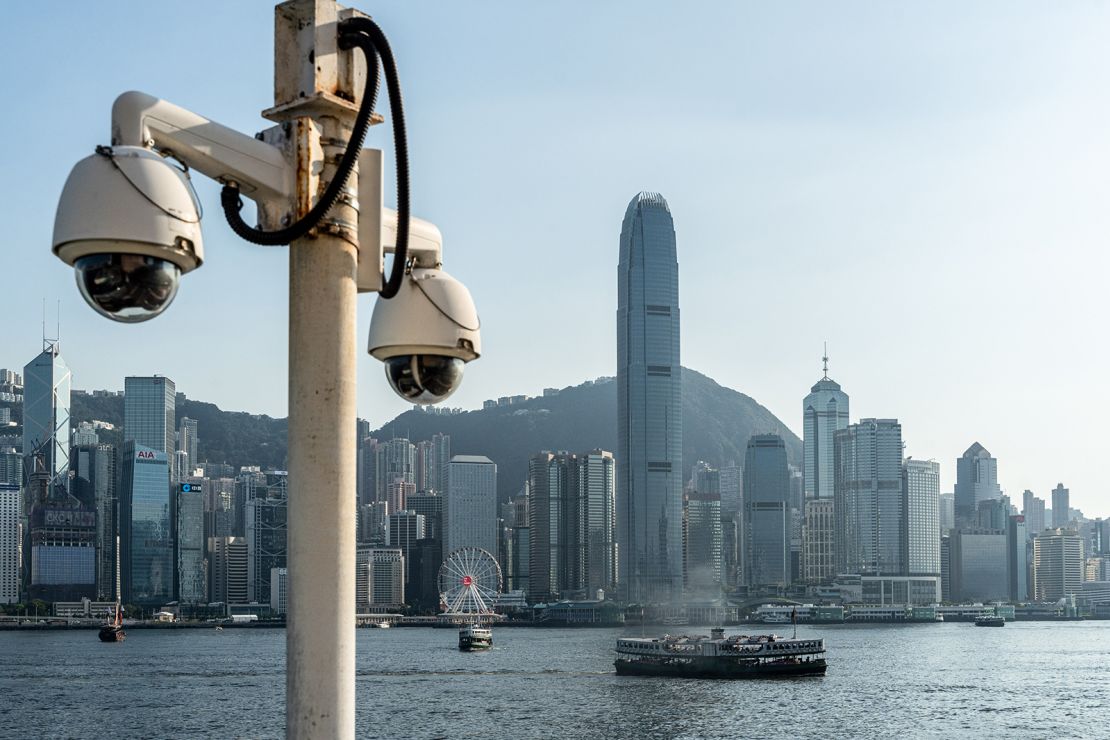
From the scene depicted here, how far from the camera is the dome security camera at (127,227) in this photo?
15.2ft

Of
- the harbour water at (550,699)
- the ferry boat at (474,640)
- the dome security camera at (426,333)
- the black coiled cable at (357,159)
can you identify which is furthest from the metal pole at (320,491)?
the ferry boat at (474,640)

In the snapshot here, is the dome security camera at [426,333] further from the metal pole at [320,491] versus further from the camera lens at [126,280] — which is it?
the camera lens at [126,280]

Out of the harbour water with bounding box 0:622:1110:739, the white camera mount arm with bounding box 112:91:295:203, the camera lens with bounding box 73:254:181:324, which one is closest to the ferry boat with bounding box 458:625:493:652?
the harbour water with bounding box 0:622:1110:739

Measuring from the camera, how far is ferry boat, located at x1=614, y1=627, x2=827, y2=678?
4434 inches

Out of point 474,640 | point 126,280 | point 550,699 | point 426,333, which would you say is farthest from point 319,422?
point 474,640

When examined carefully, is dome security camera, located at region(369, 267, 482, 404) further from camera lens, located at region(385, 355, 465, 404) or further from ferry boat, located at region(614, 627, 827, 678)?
ferry boat, located at region(614, 627, 827, 678)

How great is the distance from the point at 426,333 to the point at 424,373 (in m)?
0.19

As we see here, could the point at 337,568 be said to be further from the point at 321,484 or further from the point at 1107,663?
the point at 1107,663

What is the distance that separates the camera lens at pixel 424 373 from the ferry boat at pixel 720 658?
10903 cm

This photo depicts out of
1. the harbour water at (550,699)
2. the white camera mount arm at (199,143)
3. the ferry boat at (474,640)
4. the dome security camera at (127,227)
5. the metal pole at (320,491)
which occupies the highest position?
the white camera mount arm at (199,143)

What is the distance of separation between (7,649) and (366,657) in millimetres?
54478

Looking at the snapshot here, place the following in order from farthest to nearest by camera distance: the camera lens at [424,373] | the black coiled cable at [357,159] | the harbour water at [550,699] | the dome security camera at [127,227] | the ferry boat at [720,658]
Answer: the ferry boat at [720,658], the harbour water at [550,699], the camera lens at [424,373], the black coiled cable at [357,159], the dome security camera at [127,227]

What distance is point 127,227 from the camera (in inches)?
182

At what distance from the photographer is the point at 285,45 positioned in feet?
17.6
